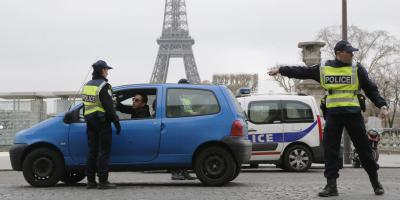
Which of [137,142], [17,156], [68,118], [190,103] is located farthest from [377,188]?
[17,156]

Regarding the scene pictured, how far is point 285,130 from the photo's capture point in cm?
1490

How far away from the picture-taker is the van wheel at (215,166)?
9258 millimetres

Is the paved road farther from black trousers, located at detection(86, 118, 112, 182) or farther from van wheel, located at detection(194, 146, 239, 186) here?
black trousers, located at detection(86, 118, 112, 182)

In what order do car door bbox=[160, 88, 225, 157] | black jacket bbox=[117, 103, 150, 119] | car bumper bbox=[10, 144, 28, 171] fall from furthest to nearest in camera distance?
black jacket bbox=[117, 103, 150, 119]
car bumper bbox=[10, 144, 28, 171]
car door bbox=[160, 88, 225, 157]

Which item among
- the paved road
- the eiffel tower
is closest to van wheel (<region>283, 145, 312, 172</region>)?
A: the paved road

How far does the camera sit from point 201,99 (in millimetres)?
9672

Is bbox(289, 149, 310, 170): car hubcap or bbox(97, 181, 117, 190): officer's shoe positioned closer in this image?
→ bbox(97, 181, 117, 190): officer's shoe

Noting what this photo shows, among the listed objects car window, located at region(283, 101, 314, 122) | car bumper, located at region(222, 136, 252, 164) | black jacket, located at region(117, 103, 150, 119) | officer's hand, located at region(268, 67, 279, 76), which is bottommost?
car bumper, located at region(222, 136, 252, 164)

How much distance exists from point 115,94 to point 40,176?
1474 mm

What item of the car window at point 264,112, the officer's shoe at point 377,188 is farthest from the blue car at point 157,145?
the car window at point 264,112

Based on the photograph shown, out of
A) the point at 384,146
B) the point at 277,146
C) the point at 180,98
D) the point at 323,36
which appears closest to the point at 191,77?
the point at 323,36

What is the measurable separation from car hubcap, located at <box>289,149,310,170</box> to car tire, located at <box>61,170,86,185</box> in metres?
5.62

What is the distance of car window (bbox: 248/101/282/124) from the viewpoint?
1493cm

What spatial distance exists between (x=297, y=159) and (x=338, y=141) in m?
7.07
